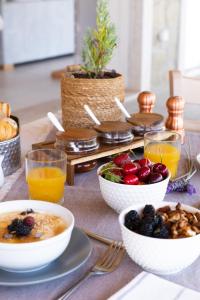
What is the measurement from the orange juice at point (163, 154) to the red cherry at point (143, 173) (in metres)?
0.21

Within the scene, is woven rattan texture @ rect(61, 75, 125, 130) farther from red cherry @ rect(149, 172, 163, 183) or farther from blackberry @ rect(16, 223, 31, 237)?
blackberry @ rect(16, 223, 31, 237)

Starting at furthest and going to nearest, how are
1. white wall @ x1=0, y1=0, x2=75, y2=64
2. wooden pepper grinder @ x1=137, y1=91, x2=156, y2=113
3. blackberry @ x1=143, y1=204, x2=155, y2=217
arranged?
white wall @ x1=0, y1=0, x2=75, y2=64 → wooden pepper grinder @ x1=137, y1=91, x2=156, y2=113 → blackberry @ x1=143, y1=204, x2=155, y2=217

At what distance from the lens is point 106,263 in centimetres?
91

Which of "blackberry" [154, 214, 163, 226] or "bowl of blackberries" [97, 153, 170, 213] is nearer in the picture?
"blackberry" [154, 214, 163, 226]

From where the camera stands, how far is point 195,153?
5.09ft

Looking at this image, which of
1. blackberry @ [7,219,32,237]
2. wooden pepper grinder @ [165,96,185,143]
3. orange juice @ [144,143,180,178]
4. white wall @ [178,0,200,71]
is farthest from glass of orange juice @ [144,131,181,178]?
white wall @ [178,0,200,71]

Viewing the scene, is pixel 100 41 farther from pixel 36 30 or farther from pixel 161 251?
pixel 36 30

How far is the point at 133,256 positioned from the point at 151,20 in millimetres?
4555

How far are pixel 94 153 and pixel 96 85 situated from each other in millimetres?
306

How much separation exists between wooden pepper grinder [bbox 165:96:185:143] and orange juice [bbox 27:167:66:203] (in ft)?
1.82

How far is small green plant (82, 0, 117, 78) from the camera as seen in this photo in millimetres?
1540

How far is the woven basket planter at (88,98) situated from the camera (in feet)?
5.05

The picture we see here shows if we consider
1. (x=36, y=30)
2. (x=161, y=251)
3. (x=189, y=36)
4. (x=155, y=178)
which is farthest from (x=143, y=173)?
(x=36, y=30)

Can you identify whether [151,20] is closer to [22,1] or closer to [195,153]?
[22,1]
